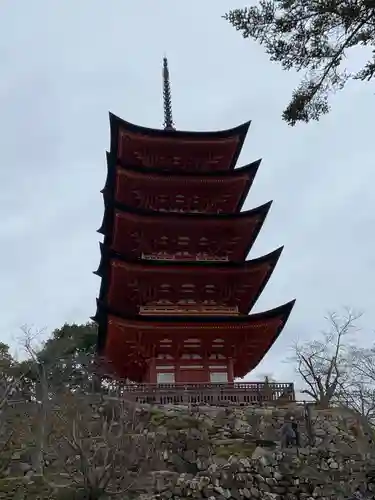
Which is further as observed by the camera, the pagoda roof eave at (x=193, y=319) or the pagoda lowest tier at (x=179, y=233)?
the pagoda lowest tier at (x=179, y=233)

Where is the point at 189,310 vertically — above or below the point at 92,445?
above

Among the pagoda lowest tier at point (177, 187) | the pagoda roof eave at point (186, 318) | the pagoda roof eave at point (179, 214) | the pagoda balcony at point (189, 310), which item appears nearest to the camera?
the pagoda roof eave at point (186, 318)

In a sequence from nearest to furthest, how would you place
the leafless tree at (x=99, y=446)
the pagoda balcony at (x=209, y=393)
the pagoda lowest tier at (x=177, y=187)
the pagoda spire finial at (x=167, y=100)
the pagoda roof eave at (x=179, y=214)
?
the leafless tree at (x=99, y=446) → the pagoda balcony at (x=209, y=393) → the pagoda roof eave at (x=179, y=214) → the pagoda lowest tier at (x=177, y=187) → the pagoda spire finial at (x=167, y=100)

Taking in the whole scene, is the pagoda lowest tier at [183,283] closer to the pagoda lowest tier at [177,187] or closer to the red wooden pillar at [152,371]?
the red wooden pillar at [152,371]

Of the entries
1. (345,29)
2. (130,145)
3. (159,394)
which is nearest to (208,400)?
(159,394)

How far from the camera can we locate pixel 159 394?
17.3 m

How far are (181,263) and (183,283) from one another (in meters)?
0.80

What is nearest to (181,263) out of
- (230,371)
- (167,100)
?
(230,371)

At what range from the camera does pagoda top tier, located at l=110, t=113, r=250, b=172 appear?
2238cm

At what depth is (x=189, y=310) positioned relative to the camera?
1948 cm

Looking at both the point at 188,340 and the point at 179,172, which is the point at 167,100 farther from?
the point at 188,340

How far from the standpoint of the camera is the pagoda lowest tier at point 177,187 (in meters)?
21.5

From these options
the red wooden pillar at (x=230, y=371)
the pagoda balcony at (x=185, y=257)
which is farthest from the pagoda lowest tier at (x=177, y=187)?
the red wooden pillar at (x=230, y=371)

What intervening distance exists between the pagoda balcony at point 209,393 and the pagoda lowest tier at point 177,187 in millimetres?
6947
